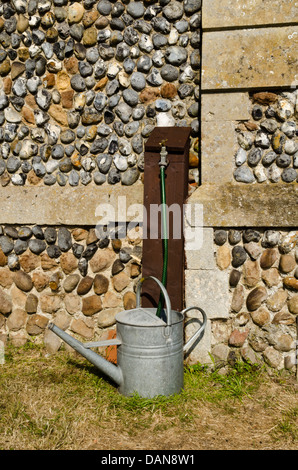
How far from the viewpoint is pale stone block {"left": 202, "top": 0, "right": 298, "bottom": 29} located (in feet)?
10.8

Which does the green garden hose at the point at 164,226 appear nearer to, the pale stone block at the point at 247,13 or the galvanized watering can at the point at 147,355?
the galvanized watering can at the point at 147,355

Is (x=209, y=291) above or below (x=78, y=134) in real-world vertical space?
below

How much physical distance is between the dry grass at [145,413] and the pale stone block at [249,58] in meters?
2.09

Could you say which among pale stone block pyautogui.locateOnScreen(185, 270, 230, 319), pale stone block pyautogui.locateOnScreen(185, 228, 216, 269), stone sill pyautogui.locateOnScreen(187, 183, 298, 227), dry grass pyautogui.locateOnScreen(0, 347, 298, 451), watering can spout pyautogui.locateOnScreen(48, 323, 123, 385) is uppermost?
stone sill pyautogui.locateOnScreen(187, 183, 298, 227)

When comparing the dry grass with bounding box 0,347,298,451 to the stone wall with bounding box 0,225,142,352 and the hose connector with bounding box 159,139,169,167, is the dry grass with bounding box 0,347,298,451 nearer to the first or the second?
the stone wall with bounding box 0,225,142,352

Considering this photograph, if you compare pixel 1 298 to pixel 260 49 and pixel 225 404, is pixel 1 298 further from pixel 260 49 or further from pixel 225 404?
pixel 260 49

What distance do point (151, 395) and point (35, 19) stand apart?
3.05 metres

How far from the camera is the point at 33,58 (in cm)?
385

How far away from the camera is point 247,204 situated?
3.37 meters

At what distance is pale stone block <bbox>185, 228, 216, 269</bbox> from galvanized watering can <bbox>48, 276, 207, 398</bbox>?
0.49m

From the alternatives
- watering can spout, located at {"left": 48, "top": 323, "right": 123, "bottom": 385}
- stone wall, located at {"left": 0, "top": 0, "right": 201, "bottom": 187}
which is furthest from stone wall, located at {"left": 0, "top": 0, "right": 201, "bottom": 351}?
watering can spout, located at {"left": 48, "top": 323, "right": 123, "bottom": 385}

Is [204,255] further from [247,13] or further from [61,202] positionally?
[247,13]

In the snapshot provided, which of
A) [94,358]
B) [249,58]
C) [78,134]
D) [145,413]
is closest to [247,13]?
[249,58]

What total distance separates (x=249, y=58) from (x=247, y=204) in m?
1.05
